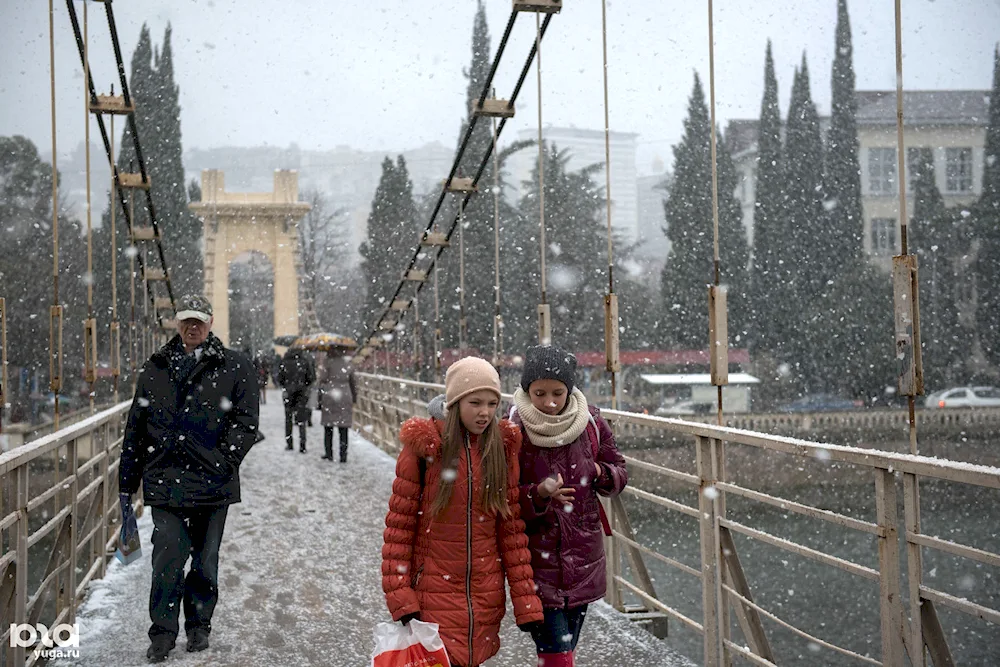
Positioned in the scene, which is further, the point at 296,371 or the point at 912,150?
the point at 912,150

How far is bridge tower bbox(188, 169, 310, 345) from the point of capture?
112ft

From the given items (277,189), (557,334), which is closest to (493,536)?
(557,334)

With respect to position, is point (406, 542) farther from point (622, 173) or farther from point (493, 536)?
point (622, 173)

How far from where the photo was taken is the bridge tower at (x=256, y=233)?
112 ft

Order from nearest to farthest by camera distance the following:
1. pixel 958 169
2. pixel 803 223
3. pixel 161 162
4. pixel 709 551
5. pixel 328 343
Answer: pixel 709 551
pixel 328 343
pixel 803 223
pixel 161 162
pixel 958 169

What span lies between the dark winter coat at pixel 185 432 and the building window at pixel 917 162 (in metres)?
30.2

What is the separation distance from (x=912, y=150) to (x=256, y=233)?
77.3 feet

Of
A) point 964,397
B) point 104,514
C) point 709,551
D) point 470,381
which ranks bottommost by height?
point 964,397

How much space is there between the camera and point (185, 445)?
3680 mm

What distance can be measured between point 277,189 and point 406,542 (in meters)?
34.3

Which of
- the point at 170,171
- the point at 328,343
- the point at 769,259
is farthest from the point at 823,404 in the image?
the point at 170,171

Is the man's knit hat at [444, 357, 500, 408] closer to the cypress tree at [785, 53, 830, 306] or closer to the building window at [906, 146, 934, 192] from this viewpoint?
the cypress tree at [785, 53, 830, 306]

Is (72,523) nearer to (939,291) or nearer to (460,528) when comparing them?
(460,528)

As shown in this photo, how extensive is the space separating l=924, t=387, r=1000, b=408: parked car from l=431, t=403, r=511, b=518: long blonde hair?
2805 centimetres
